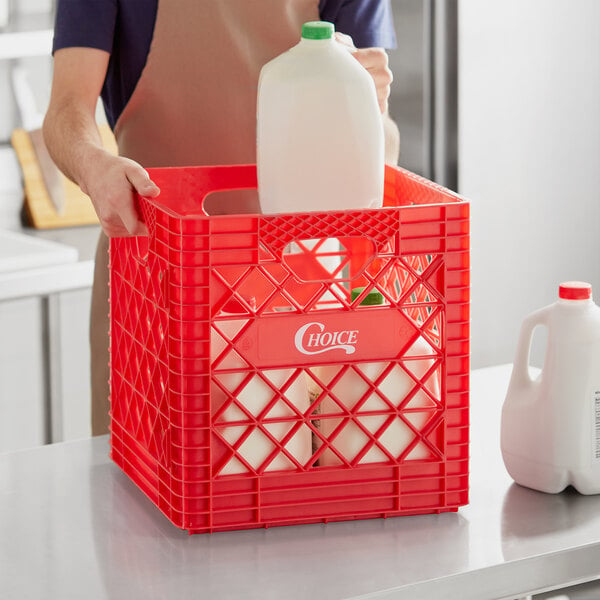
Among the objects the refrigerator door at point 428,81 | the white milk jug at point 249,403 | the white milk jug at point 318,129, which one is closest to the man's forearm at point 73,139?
the white milk jug at point 318,129

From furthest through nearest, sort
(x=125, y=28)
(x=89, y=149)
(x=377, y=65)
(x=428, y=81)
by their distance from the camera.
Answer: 1. (x=428, y=81)
2. (x=125, y=28)
3. (x=377, y=65)
4. (x=89, y=149)

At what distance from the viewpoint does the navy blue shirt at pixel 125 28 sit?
1792 millimetres

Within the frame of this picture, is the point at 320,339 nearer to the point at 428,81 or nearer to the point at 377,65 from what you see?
the point at 377,65

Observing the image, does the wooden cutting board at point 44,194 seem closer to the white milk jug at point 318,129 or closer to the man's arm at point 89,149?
the man's arm at point 89,149

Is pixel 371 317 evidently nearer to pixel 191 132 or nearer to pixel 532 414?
pixel 532 414

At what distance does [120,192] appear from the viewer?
1.24 metres

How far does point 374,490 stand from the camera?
3.99ft

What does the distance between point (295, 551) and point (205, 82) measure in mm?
971

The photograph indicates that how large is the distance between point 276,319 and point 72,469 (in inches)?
15.8

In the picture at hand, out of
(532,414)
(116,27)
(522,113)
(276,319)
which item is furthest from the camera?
(522,113)

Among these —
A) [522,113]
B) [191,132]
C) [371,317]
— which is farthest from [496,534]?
[522,113]

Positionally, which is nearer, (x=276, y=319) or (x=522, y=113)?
(x=276, y=319)

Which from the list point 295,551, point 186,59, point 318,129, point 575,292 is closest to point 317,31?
point 318,129

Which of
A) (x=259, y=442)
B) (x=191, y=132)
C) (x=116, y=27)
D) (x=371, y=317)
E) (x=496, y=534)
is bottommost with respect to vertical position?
(x=496, y=534)
